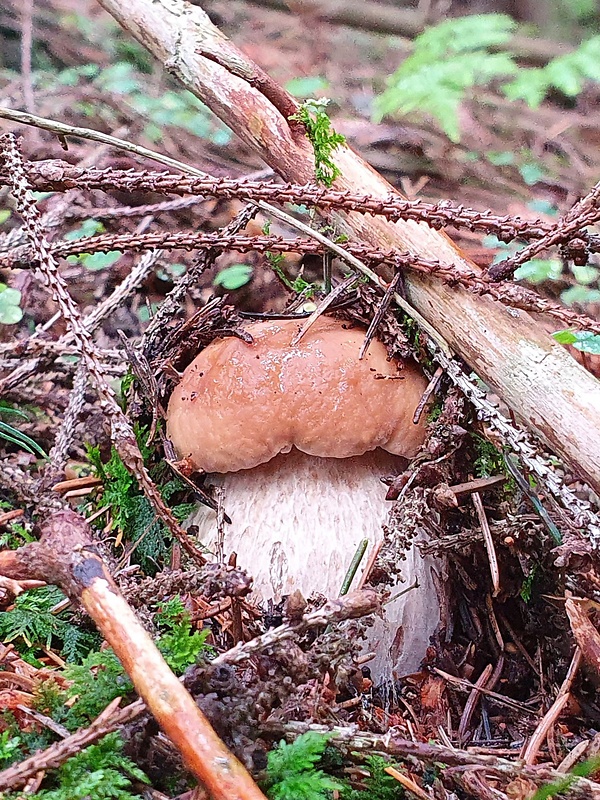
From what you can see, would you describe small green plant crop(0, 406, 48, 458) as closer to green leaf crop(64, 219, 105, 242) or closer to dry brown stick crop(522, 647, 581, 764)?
green leaf crop(64, 219, 105, 242)

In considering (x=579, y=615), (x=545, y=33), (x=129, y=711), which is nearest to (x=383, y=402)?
(x=579, y=615)

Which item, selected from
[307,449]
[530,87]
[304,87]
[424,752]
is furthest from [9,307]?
[530,87]

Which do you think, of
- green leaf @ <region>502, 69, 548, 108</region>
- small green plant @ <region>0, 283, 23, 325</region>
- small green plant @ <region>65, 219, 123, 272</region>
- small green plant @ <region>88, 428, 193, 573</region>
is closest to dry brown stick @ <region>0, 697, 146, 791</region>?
small green plant @ <region>88, 428, 193, 573</region>

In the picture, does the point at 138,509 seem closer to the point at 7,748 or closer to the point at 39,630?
the point at 39,630

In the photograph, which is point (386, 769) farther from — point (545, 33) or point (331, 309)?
point (545, 33)

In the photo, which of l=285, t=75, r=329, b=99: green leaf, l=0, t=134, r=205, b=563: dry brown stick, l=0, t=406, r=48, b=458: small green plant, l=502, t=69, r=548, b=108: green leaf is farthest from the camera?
l=285, t=75, r=329, b=99: green leaf

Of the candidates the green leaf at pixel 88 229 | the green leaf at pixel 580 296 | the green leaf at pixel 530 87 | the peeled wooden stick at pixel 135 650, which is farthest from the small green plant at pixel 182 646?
the green leaf at pixel 530 87
